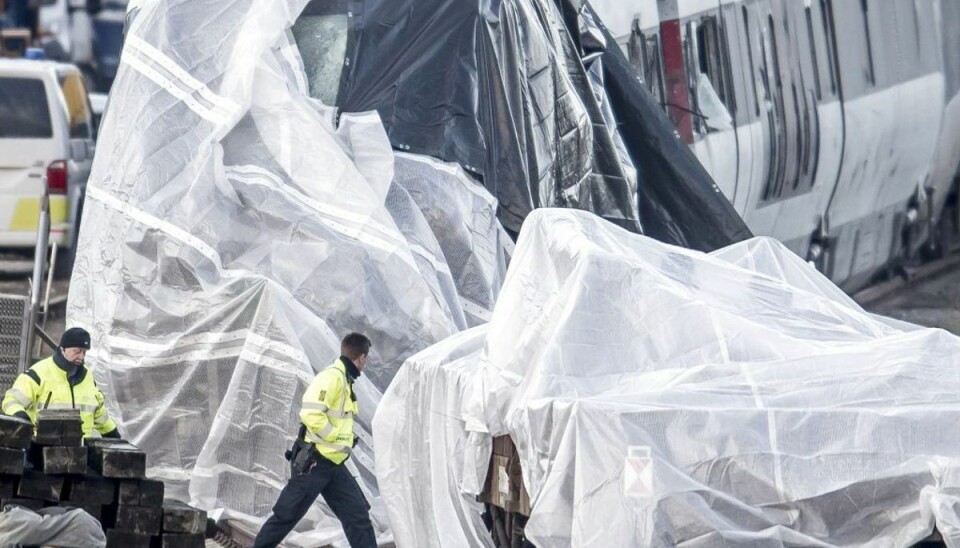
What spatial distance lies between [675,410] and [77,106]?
10.8 m

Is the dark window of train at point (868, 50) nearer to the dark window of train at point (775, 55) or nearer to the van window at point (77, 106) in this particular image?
the dark window of train at point (775, 55)

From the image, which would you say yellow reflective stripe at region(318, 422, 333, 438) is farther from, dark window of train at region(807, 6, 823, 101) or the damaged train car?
dark window of train at region(807, 6, 823, 101)

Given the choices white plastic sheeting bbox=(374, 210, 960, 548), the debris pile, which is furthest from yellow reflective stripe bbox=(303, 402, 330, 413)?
the debris pile

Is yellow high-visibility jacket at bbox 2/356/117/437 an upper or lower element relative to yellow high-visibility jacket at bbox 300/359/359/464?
upper

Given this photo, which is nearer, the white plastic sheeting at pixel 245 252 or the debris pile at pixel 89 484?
the debris pile at pixel 89 484

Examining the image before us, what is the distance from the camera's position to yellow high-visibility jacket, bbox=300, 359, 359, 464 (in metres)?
9.17

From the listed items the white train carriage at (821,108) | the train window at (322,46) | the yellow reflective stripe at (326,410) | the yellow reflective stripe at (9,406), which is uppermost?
the train window at (322,46)

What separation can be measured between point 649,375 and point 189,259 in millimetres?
3946

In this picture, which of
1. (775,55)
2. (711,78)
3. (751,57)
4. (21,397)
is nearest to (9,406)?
(21,397)

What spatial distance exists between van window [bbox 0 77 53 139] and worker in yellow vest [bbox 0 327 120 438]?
6815mm

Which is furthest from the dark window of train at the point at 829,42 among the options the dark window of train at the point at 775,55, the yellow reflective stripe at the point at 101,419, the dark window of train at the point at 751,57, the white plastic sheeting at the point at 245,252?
the yellow reflective stripe at the point at 101,419

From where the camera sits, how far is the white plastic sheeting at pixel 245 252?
34.4 feet

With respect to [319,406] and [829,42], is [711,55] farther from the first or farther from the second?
[319,406]

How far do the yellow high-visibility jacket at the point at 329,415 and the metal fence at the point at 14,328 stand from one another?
2.86 metres
